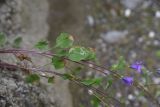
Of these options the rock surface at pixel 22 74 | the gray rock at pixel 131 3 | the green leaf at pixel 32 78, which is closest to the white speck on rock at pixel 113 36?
the gray rock at pixel 131 3

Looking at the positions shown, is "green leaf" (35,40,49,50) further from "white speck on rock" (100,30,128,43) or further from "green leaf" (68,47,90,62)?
"white speck on rock" (100,30,128,43)

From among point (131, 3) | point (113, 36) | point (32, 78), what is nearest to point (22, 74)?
point (32, 78)

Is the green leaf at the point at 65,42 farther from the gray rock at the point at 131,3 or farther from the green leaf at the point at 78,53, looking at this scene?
the gray rock at the point at 131,3

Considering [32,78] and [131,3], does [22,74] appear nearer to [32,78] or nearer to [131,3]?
[32,78]

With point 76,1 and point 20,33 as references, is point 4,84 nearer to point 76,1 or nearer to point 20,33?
point 20,33

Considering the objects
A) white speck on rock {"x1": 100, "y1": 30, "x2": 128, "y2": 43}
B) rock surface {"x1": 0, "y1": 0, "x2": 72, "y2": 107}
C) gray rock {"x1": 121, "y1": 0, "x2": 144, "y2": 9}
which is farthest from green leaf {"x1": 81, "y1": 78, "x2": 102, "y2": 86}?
gray rock {"x1": 121, "y1": 0, "x2": 144, "y2": 9}

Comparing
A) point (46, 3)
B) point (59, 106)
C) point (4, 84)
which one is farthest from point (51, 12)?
point (4, 84)
